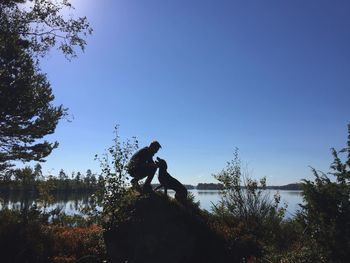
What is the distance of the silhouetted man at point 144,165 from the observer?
40.1 ft

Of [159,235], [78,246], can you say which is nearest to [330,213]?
[159,235]

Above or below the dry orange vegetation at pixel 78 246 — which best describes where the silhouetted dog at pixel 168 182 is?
above

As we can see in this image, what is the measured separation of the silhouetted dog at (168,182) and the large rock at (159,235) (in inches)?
34.9

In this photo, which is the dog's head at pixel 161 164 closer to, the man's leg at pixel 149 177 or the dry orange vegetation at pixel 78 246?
the man's leg at pixel 149 177

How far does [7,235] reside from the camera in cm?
1073

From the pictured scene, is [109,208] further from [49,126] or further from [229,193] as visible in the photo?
[49,126]

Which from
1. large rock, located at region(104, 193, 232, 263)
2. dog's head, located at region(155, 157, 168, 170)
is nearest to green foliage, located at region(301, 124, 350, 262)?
large rock, located at region(104, 193, 232, 263)

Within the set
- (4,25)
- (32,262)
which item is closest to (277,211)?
(32,262)

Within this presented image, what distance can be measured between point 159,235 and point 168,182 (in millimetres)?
2592

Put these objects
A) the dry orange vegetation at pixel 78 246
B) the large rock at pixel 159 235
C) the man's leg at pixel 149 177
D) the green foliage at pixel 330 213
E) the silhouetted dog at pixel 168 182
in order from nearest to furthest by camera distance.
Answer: the green foliage at pixel 330 213
the large rock at pixel 159 235
the dry orange vegetation at pixel 78 246
the man's leg at pixel 149 177
the silhouetted dog at pixel 168 182

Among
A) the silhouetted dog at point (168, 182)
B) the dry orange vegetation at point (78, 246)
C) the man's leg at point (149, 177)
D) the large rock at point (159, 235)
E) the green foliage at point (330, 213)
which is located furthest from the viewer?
the silhouetted dog at point (168, 182)

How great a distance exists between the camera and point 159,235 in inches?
410

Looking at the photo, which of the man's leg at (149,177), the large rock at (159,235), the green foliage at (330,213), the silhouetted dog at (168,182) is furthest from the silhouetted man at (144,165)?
the green foliage at (330,213)

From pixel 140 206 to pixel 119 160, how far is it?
1.70 metres
